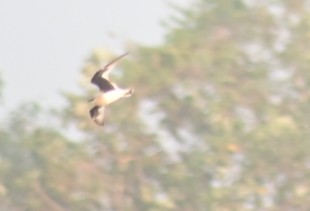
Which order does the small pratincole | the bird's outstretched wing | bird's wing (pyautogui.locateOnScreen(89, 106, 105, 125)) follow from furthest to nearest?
bird's wing (pyautogui.locateOnScreen(89, 106, 105, 125)) → the bird's outstretched wing → the small pratincole

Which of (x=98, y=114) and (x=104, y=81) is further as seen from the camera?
(x=98, y=114)

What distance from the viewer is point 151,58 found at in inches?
849

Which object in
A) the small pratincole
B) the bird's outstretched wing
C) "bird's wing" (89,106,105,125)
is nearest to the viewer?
the small pratincole

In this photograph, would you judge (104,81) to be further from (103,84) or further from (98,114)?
(98,114)

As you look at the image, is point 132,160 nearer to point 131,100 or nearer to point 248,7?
point 131,100

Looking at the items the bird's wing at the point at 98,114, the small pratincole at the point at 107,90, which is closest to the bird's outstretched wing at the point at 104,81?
the small pratincole at the point at 107,90

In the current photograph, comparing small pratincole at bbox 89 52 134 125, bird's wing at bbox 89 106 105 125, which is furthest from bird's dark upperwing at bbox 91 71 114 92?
bird's wing at bbox 89 106 105 125

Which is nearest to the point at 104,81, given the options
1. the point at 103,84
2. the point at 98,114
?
the point at 103,84

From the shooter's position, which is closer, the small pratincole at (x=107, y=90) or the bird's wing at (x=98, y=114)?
the small pratincole at (x=107, y=90)

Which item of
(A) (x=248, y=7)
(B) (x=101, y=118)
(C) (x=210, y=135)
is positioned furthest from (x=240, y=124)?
(B) (x=101, y=118)

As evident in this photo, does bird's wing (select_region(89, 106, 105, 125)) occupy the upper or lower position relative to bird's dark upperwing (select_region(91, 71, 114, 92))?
upper

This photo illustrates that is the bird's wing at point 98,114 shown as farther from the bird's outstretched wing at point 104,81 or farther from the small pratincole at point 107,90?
the bird's outstretched wing at point 104,81

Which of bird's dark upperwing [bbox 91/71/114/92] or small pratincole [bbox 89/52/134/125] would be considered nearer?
small pratincole [bbox 89/52/134/125]

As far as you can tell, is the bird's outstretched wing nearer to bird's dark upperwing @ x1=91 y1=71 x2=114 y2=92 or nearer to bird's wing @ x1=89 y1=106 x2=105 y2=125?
bird's dark upperwing @ x1=91 y1=71 x2=114 y2=92
